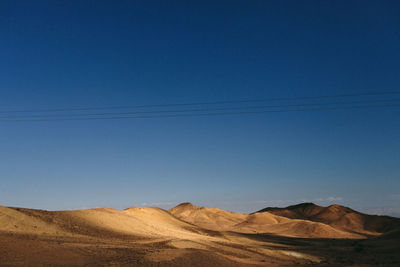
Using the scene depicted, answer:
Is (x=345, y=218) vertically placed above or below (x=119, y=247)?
above

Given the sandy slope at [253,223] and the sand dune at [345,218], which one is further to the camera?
the sand dune at [345,218]

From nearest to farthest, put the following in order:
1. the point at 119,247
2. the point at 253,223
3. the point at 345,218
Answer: the point at 119,247
the point at 253,223
the point at 345,218

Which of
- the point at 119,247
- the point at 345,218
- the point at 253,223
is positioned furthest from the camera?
the point at 345,218

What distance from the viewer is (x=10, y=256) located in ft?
79.0

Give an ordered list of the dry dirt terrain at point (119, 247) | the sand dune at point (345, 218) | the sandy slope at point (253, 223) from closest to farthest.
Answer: the dry dirt terrain at point (119, 247) → the sandy slope at point (253, 223) → the sand dune at point (345, 218)

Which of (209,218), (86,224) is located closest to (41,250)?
(86,224)

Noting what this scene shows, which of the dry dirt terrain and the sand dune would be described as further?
the sand dune

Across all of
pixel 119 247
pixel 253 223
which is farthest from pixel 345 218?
pixel 119 247

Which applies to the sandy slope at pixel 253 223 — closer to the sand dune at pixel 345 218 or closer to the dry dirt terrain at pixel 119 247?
the sand dune at pixel 345 218

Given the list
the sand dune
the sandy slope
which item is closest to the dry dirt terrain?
the sandy slope

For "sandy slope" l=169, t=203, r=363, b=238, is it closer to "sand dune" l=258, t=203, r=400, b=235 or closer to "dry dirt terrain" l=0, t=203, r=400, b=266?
"sand dune" l=258, t=203, r=400, b=235

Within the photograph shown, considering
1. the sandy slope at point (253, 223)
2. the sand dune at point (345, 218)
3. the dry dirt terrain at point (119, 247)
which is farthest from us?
the sand dune at point (345, 218)

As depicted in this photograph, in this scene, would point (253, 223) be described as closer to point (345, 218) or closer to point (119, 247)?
point (345, 218)

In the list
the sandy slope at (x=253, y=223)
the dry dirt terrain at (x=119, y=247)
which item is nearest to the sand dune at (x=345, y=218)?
the sandy slope at (x=253, y=223)
